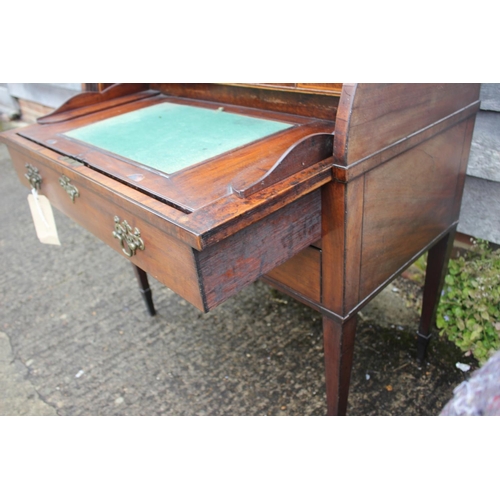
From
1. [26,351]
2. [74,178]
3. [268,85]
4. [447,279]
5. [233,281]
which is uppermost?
[268,85]

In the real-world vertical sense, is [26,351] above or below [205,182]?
below

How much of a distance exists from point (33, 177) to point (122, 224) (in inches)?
23.1

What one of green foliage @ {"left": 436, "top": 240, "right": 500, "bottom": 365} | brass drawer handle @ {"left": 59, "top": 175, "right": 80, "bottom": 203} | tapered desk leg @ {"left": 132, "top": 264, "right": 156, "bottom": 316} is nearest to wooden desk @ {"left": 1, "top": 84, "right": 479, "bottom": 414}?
brass drawer handle @ {"left": 59, "top": 175, "right": 80, "bottom": 203}

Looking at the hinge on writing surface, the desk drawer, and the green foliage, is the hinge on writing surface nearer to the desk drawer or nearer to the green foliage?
the desk drawer

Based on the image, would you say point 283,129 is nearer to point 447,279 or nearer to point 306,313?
point 447,279

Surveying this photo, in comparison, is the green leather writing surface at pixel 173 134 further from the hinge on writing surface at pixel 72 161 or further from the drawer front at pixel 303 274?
the drawer front at pixel 303 274

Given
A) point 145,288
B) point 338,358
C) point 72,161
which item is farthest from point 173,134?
point 145,288

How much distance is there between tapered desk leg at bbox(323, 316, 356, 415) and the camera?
1.22 meters

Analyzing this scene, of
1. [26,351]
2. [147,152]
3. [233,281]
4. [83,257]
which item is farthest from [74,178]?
[83,257]

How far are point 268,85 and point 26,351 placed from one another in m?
1.64

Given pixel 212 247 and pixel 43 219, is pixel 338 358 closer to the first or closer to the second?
pixel 212 247

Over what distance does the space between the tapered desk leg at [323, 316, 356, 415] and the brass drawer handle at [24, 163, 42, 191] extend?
99 centimetres
